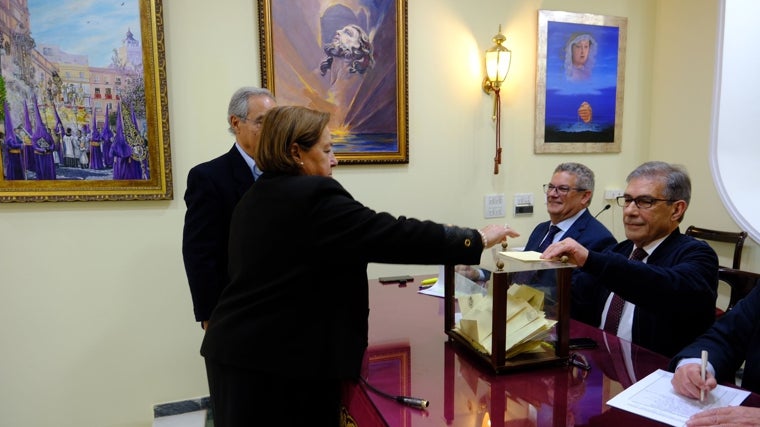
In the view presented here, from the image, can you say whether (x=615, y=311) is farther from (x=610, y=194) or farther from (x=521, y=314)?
(x=610, y=194)

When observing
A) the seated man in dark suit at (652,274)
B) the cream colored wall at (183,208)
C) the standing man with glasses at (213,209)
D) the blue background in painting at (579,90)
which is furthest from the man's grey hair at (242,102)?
the blue background in painting at (579,90)

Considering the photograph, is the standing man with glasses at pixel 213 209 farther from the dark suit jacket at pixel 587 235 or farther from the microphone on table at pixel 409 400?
the dark suit jacket at pixel 587 235

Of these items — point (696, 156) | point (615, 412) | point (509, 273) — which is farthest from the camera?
point (696, 156)

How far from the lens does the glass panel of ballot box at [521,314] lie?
1.12m

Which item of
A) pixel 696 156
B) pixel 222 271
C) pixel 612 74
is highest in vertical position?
pixel 612 74

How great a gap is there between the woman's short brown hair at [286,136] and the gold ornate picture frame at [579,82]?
2264mm

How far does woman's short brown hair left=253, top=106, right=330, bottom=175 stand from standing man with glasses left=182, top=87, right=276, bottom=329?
605mm

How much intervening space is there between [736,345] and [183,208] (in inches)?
91.1

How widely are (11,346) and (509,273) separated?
2.38 meters

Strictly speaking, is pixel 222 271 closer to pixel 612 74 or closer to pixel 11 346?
pixel 11 346

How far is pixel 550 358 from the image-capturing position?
1.19 metres

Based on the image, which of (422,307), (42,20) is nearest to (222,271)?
(422,307)

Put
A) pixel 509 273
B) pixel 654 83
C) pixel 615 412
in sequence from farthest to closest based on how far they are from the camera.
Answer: pixel 654 83
pixel 509 273
pixel 615 412

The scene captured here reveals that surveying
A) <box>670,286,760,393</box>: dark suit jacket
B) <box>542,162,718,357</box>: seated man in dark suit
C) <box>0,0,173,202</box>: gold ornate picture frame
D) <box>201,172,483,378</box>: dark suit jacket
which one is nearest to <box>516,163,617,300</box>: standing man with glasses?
<box>542,162,718,357</box>: seated man in dark suit
